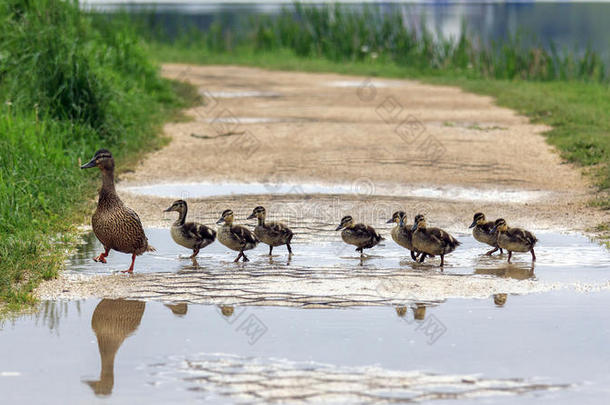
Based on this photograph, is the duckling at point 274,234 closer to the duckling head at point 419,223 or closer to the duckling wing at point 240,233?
the duckling wing at point 240,233

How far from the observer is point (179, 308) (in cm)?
830

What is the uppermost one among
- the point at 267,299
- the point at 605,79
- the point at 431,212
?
the point at 267,299

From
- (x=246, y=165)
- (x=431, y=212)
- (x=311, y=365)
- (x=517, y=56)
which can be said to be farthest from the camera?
(x=517, y=56)

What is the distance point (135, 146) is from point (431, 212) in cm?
625

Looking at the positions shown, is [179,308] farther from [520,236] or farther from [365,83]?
[365,83]

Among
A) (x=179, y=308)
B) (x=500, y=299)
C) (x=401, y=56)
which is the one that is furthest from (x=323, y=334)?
(x=401, y=56)

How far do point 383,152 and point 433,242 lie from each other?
7249 mm

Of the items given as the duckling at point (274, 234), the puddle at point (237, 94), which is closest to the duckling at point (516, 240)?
the duckling at point (274, 234)

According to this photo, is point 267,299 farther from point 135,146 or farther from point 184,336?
point 135,146

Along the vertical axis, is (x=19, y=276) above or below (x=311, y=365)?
below

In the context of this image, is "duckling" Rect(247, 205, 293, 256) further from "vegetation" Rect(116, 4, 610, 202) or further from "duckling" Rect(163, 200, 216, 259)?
"vegetation" Rect(116, 4, 610, 202)

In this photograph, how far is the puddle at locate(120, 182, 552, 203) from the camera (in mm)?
13633

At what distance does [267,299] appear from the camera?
27.9ft

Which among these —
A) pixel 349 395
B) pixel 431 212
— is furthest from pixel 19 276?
pixel 431 212
